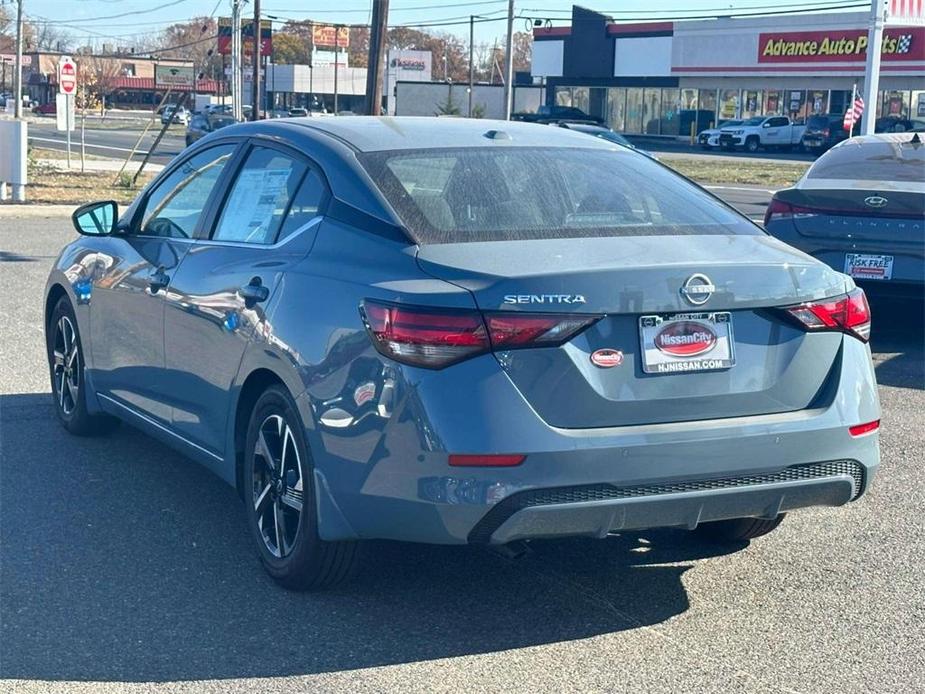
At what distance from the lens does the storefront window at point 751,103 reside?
68875 mm

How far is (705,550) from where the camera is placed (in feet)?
17.8

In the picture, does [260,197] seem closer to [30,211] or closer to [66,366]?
[66,366]

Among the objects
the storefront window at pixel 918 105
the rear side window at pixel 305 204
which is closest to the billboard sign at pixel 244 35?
the storefront window at pixel 918 105

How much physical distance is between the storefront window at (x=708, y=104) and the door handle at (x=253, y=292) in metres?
68.4

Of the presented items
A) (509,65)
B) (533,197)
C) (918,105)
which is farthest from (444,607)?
(918,105)

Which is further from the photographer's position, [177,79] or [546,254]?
[177,79]

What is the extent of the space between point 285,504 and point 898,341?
7028mm

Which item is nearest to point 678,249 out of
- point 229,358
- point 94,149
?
point 229,358

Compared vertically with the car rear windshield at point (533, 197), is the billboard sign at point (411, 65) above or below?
above

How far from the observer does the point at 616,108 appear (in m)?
77.0

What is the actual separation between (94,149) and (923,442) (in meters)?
43.9

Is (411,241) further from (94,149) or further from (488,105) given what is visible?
(488,105)

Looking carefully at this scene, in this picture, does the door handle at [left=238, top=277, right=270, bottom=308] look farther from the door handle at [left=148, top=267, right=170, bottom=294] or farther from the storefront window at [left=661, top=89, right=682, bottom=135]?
the storefront window at [left=661, top=89, right=682, bottom=135]

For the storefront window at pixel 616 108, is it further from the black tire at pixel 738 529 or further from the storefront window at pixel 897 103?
the black tire at pixel 738 529
